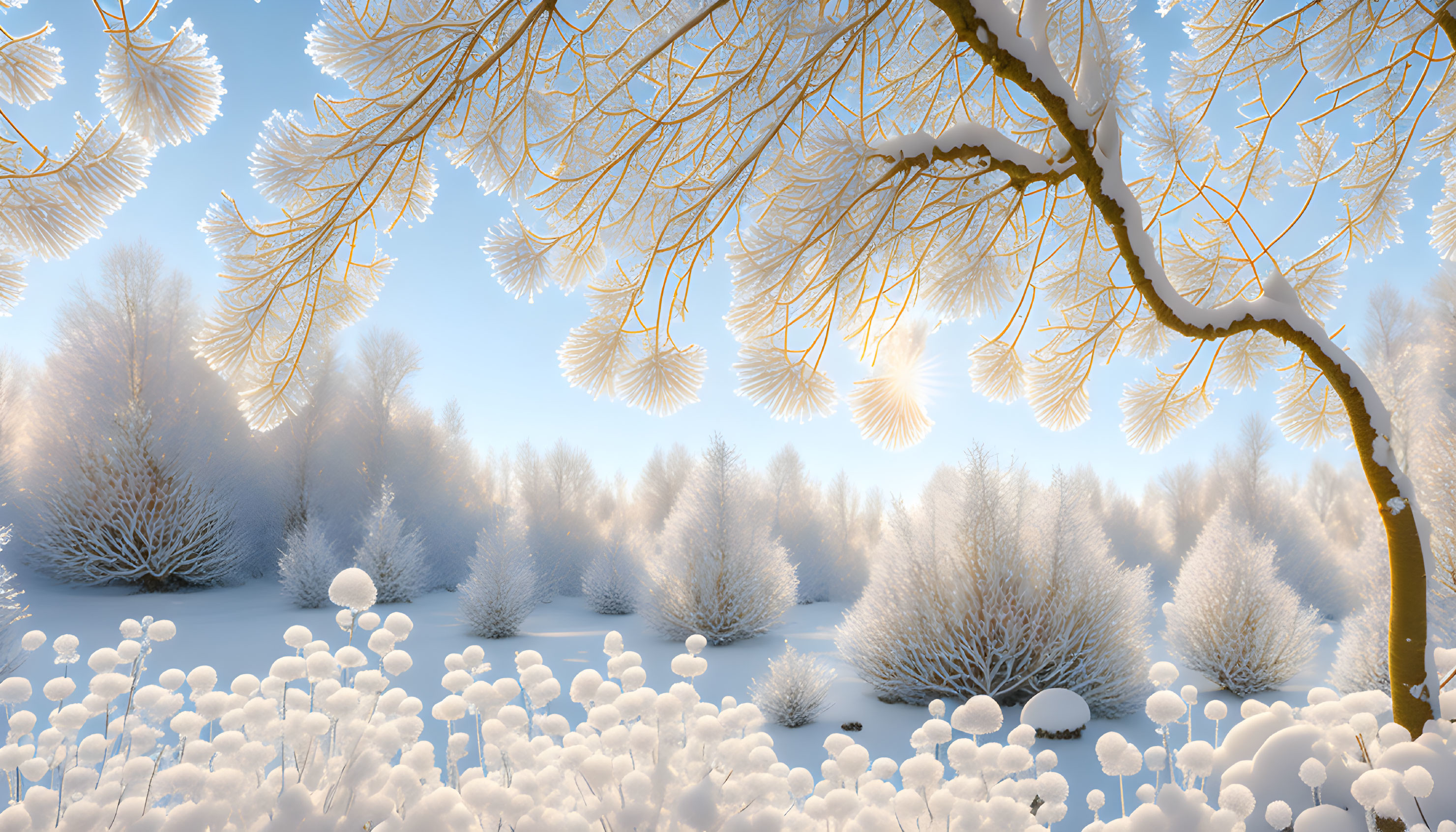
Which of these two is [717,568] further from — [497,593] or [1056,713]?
[1056,713]

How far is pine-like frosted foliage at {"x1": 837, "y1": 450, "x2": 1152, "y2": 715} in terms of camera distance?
13.6 feet

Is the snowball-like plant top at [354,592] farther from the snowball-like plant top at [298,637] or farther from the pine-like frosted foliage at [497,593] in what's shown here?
the pine-like frosted foliage at [497,593]

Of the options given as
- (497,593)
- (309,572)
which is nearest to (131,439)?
(309,572)

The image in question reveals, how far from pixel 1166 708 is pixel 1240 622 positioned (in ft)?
16.4

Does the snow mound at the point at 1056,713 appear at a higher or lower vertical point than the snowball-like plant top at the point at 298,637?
lower

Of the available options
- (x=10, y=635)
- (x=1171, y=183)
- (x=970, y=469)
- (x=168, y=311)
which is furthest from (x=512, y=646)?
(x=168, y=311)

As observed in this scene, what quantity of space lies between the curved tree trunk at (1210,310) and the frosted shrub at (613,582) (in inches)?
337

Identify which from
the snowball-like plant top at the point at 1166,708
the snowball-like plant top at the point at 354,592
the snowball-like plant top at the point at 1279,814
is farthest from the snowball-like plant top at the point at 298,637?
the snowball-like plant top at the point at 1279,814

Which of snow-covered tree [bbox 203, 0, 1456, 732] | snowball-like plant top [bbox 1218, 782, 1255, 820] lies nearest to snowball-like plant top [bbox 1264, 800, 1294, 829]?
snowball-like plant top [bbox 1218, 782, 1255, 820]

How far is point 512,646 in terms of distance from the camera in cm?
676

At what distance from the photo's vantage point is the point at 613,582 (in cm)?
978

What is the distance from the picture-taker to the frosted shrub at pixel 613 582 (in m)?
9.77

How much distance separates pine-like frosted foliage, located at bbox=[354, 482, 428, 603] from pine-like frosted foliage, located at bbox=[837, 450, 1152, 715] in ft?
24.6

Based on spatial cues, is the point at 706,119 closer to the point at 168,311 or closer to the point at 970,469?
the point at 970,469
